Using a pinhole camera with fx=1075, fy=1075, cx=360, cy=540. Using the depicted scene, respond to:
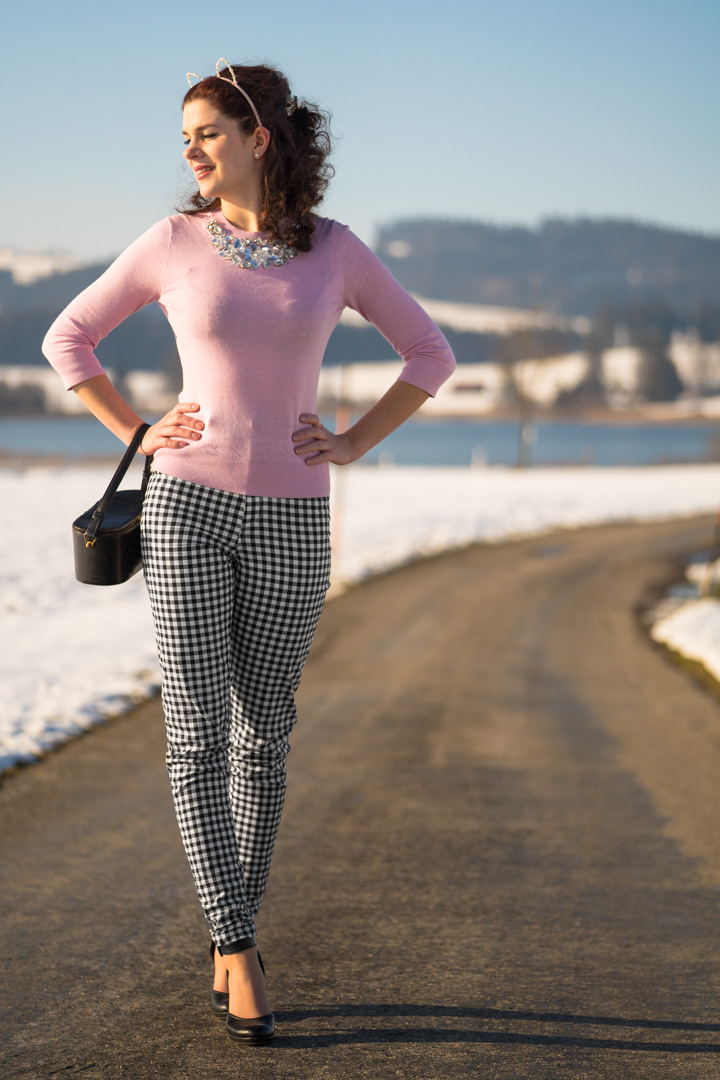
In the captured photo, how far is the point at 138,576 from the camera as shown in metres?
15.8

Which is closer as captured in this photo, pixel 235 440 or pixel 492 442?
pixel 235 440

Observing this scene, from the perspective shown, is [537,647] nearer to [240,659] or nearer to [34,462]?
[240,659]

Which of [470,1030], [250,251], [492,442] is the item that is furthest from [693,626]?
[492,442]

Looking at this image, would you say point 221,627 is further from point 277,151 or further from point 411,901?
point 411,901

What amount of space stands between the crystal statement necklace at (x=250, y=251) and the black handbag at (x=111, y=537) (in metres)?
0.44

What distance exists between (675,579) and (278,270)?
1392 cm

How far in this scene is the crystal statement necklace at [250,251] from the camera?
7.77 ft

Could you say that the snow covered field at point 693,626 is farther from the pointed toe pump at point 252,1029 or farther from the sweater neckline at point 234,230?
the sweater neckline at point 234,230

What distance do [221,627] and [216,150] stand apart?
107 centimetres

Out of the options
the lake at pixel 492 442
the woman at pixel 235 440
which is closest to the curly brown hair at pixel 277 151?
the woman at pixel 235 440

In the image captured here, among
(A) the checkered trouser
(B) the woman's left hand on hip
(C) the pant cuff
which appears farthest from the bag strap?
(C) the pant cuff

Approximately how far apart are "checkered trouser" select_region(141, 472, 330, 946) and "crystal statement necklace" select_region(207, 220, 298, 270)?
1.66 feet

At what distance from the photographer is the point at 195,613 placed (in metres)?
2.34

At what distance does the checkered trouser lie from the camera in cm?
233
